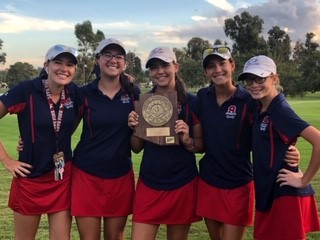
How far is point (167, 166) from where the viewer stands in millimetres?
4277

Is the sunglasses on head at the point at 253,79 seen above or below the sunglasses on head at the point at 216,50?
below

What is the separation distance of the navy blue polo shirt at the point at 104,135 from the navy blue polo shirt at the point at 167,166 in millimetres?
238

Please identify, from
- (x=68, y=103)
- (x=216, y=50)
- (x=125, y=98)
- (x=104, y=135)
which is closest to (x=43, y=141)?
(x=68, y=103)

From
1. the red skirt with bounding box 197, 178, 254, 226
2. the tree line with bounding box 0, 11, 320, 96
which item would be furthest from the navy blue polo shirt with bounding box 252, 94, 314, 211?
the tree line with bounding box 0, 11, 320, 96

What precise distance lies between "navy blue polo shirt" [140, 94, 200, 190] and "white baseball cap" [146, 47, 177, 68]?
17.5 inches

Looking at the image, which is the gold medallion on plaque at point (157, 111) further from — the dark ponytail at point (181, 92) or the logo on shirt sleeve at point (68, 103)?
the logo on shirt sleeve at point (68, 103)

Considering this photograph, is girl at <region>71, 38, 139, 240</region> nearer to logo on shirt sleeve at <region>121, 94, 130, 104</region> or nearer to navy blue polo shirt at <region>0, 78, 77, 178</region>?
logo on shirt sleeve at <region>121, 94, 130, 104</region>

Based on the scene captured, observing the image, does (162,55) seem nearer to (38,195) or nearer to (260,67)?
(260,67)

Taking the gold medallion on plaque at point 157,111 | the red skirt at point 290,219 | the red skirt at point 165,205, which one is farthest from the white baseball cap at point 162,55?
the red skirt at point 290,219

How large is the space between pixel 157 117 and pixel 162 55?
1.85ft

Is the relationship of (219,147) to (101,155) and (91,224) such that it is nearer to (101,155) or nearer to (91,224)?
(101,155)

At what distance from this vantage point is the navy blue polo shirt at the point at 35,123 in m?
4.21

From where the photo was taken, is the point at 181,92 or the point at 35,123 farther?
the point at 181,92

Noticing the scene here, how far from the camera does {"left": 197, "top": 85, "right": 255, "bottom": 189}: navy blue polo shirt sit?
4215 mm
